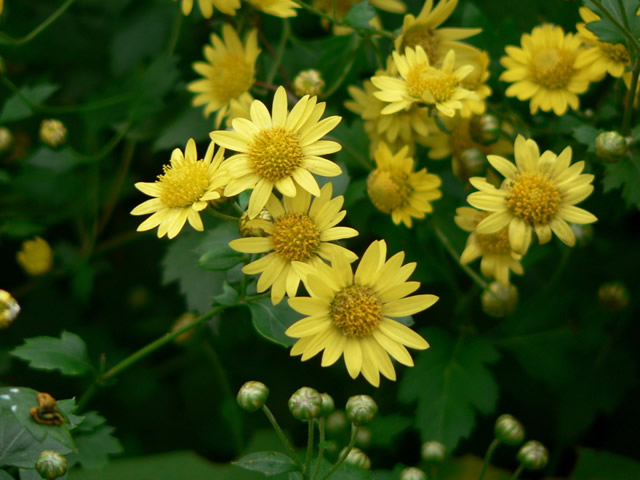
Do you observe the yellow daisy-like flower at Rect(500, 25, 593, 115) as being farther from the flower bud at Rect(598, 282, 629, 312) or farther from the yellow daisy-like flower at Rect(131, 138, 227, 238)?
the yellow daisy-like flower at Rect(131, 138, 227, 238)

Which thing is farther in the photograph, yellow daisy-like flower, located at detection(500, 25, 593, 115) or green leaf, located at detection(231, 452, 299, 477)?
yellow daisy-like flower, located at detection(500, 25, 593, 115)

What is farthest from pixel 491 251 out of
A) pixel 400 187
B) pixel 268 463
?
pixel 268 463

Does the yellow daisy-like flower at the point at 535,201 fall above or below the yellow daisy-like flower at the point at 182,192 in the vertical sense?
above

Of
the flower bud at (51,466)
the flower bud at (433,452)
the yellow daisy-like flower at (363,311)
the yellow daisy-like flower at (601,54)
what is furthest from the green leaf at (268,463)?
the yellow daisy-like flower at (601,54)

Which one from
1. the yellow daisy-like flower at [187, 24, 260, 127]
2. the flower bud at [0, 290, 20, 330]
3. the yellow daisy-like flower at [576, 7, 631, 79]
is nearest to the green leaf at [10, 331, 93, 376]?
the flower bud at [0, 290, 20, 330]

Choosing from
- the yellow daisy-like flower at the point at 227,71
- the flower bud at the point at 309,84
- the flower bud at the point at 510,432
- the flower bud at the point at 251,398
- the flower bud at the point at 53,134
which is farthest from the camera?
the flower bud at the point at 53,134

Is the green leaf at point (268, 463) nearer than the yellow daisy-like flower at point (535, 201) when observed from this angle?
Yes

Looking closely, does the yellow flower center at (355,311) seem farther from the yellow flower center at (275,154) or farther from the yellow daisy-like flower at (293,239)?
the yellow flower center at (275,154)

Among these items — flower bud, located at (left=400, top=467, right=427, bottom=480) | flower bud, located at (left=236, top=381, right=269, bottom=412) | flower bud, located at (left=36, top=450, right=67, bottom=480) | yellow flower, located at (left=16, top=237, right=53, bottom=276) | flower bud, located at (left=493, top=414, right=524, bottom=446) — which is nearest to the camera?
flower bud, located at (left=36, top=450, right=67, bottom=480)
